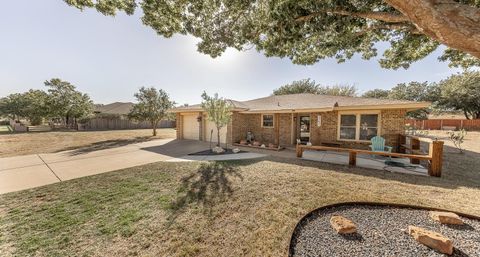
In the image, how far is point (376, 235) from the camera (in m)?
2.99

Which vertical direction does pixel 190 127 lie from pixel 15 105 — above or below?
below

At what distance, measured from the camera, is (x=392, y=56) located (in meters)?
8.78

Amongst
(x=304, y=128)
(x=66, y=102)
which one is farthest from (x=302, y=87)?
(x=66, y=102)

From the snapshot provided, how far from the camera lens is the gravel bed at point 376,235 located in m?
2.66

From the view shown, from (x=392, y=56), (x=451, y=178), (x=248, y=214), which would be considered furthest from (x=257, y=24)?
(x=451, y=178)

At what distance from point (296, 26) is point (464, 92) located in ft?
133

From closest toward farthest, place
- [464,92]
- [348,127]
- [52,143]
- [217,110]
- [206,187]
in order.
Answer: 1. [206,187]
2. [348,127]
3. [217,110]
4. [52,143]
5. [464,92]

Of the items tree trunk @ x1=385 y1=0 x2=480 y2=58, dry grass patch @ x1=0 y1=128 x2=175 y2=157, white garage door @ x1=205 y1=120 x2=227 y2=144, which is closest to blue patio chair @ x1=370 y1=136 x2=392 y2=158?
tree trunk @ x1=385 y1=0 x2=480 y2=58

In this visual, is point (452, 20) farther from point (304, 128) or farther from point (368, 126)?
point (304, 128)

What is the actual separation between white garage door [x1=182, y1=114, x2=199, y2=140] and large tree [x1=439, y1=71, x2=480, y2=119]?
41.3 m

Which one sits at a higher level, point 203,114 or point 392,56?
point 392,56

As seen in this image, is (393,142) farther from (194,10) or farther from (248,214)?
(194,10)

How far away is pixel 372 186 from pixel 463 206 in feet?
5.20

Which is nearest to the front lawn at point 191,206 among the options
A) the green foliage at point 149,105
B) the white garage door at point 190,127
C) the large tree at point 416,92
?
the white garage door at point 190,127
